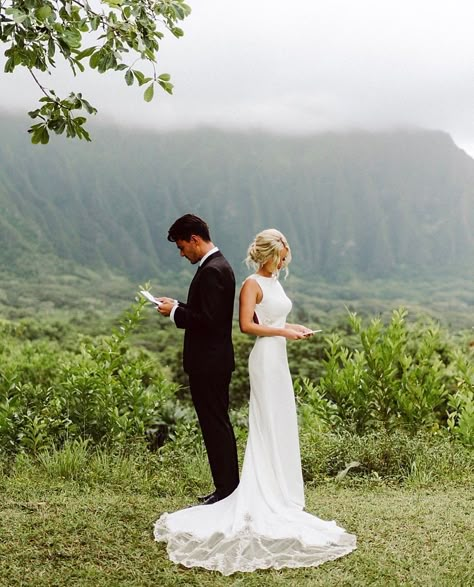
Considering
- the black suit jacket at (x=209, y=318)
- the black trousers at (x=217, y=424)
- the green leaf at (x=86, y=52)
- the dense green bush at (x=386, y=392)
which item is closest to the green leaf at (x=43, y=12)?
the green leaf at (x=86, y=52)

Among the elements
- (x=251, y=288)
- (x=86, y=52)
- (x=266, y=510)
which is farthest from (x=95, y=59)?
(x=266, y=510)

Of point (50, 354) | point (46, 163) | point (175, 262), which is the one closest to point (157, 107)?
point (46, 163)

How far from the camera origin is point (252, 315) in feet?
14.6

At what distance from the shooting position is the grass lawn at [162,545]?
13.0 ft

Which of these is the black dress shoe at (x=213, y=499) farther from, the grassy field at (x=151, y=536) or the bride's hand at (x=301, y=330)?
the bride's hand at (x=301, y=330)

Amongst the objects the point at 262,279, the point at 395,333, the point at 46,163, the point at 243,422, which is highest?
the point at 46,163

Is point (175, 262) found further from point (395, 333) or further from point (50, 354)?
point (395, 333)

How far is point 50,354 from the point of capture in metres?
10.0

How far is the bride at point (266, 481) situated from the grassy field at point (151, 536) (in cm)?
17

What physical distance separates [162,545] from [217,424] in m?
0.75

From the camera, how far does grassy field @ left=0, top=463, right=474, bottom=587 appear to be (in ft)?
13.0

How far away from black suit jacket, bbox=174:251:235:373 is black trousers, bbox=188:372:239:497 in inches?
3.0

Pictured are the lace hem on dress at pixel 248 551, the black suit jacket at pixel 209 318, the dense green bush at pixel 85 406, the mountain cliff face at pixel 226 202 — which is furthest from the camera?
the mountain cliff face at pixel 226 202

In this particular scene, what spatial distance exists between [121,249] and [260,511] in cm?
3184
